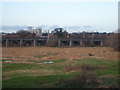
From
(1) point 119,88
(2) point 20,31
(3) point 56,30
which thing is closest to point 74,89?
(1) point 119,88

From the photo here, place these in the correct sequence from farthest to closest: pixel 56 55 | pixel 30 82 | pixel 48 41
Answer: pixel 48 41, pixel 56 55, pixel 30 82

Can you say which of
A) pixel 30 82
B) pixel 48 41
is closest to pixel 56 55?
pixel 30 82

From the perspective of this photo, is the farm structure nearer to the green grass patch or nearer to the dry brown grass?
the dry brown grass

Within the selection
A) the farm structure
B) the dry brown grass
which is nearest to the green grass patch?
the dry brown grass

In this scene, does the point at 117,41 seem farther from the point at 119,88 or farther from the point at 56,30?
the point at 56,30

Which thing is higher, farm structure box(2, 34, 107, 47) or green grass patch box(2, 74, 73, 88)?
farm structure box(2, 34, 107, 47)

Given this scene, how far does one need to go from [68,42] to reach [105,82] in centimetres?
4434

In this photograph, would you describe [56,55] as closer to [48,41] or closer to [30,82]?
[30,82]

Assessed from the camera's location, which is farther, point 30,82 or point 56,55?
point 56,55

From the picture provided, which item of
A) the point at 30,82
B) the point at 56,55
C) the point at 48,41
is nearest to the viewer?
the point at 30,82

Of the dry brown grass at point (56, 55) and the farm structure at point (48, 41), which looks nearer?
the dry brown grass at point (56, 55)

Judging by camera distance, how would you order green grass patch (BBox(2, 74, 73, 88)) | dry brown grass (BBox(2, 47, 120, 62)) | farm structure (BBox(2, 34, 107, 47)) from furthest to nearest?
farm structure (BBox(2, 34, 107, 47))
dry brown grass (BBox(2, 47, 120, 62))
green grass patch (BBox(2, 74, 73, 88))

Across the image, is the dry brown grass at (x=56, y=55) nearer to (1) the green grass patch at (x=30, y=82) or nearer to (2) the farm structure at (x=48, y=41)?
(1) the green grass patch at (x=30, y=82)

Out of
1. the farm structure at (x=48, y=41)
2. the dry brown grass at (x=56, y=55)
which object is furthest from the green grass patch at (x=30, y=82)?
the farm structure at (x=48, y=41)
